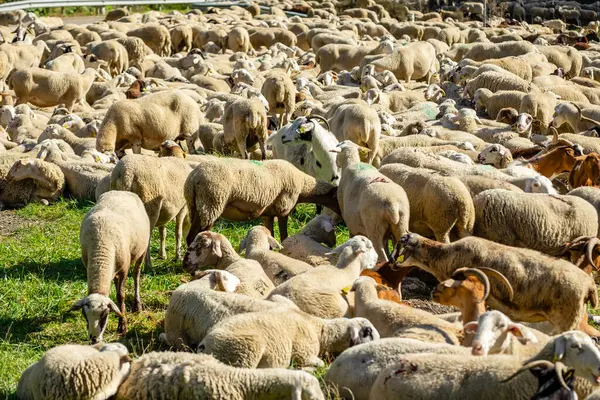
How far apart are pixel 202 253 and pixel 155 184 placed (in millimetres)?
1306

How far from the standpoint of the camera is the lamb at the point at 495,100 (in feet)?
57.6

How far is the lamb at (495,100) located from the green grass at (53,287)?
21.7 ft

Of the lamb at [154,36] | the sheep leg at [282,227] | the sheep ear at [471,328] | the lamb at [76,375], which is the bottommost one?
the lamb at [154,36]

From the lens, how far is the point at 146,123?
14062 millimetres

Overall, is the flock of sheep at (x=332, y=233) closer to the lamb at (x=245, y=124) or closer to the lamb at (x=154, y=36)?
the lamb at (x=245, y=124)

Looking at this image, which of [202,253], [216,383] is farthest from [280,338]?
[202,253]

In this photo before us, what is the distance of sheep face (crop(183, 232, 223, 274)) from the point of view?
29.5ft

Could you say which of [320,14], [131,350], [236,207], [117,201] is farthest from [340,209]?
[320,14]

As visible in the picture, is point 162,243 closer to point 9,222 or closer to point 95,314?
point 9,222

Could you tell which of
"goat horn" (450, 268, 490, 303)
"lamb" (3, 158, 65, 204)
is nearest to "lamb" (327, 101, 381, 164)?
"lamb" (3, 158, 65, 204)

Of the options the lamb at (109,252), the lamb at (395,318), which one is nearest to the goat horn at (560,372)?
the lamb at (395,318)

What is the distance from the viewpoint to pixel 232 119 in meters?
14.1

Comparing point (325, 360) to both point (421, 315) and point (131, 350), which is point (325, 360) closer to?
point (421, 315)

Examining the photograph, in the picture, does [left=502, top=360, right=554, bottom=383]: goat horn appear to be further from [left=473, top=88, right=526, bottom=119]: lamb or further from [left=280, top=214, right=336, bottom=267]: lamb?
[left=473, top=88, right=526, bottom=119]: lamb
